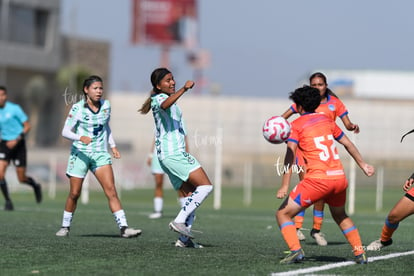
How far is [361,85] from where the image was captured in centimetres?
11400

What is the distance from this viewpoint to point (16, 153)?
18.0 meters

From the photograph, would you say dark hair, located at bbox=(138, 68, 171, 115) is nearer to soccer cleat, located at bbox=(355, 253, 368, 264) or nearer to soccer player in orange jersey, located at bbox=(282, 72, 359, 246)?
soccer player in orange jersey, located at bbox=(282, 72, 359, 246)

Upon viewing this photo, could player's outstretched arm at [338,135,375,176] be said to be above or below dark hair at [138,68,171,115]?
below

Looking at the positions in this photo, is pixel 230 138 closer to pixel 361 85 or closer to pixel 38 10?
pixel 38 10

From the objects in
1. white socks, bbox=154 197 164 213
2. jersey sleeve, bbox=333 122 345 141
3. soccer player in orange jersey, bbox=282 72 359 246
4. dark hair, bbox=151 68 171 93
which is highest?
dark hair, bbox=151 68 171 93

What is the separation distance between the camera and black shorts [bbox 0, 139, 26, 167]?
17.8 metres

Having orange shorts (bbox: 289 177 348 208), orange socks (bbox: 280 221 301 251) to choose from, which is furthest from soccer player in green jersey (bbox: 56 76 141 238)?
orange shorts (bbox: 289 177 348 208)

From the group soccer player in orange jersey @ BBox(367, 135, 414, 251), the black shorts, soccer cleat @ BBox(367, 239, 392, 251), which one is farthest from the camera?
the black shorts

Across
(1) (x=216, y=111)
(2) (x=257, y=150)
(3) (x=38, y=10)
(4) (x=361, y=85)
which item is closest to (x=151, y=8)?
(1) (x=216, y=111)

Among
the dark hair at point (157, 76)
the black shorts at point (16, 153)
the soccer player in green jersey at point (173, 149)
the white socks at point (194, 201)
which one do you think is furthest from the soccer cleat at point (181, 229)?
the black shorts at point (16, 153)

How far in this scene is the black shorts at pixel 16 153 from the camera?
58.5 ft

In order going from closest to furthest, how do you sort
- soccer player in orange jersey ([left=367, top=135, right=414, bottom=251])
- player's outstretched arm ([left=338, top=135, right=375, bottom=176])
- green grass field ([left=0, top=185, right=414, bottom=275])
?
green grass field ([left=0, top=185, right=414, bottom=275]), player's outstretched arm ([left=338, top=135, right=375, bottom=176]), soccer player in orange jersey ([left=367, top=135, right=414, bottom=251])

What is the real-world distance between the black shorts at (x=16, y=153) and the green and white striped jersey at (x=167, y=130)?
7.51 m

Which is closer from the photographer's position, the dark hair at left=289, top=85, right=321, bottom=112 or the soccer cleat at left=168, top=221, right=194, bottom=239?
the dark hair at left=289, top=85, right=321, bottom=112
